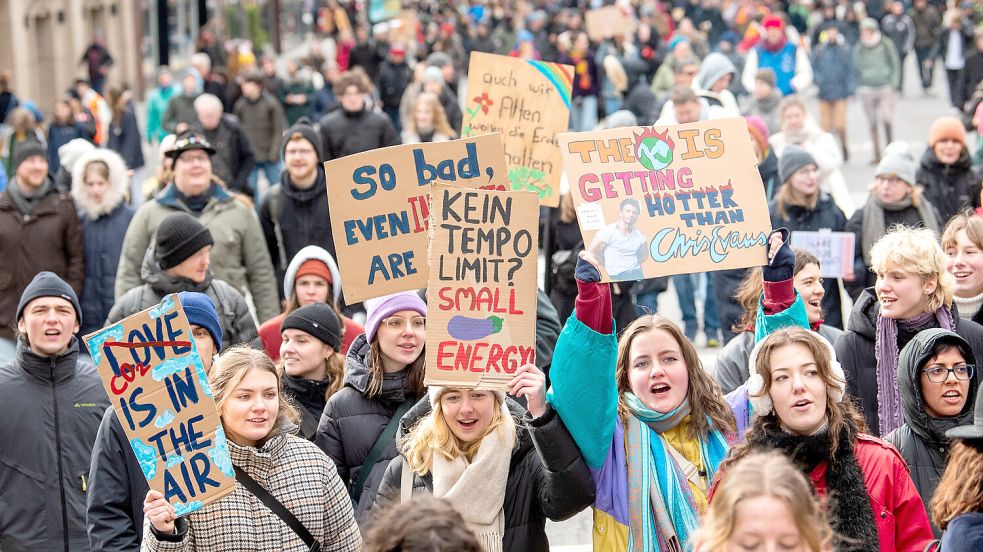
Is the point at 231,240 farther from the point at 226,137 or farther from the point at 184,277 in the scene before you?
the point at 226,137

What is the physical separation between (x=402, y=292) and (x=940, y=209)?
5.23 m

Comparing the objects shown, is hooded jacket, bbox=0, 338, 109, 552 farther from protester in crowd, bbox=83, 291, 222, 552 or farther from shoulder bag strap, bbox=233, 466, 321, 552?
shoulder bag strap, bbox=233, 466, 321, 552

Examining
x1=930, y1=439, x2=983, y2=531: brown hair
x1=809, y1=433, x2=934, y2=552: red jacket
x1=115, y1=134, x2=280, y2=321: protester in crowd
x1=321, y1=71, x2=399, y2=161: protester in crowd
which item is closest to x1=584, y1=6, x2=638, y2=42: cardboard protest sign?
x1=321, y1=71, x2=399, y2=161: protester in crowd

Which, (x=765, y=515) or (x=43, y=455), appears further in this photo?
(x=43, y=455)

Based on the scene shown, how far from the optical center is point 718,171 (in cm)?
629

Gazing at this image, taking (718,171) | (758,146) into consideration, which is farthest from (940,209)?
(718,171)

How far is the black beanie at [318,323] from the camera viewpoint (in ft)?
22.2

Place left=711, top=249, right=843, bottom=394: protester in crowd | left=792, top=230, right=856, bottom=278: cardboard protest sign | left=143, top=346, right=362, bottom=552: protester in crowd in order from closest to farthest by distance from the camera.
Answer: left=143, top=346, right=362, bottom=552: protester in crowd
left=711, top=249, right=843, bottom=394: protester in crowd
left=792, top=230, right=856, bottom=278: cardboard protest sign

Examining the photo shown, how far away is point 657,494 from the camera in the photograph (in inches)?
192

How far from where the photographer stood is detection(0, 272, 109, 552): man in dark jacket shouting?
6109 mm

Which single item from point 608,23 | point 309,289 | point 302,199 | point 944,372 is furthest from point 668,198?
point 608,23

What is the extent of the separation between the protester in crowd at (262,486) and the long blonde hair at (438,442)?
0.28m

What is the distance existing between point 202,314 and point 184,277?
1262 millimetres

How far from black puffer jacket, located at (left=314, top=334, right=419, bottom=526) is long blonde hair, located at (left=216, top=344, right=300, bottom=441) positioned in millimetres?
595
